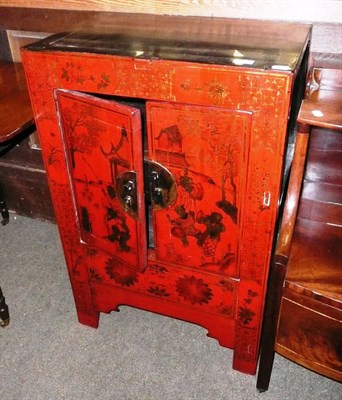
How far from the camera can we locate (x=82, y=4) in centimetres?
172

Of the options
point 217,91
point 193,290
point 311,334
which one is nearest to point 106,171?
point 217,91

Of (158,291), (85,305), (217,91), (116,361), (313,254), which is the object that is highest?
(217,91)

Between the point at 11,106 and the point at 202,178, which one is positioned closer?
the point at 202,178

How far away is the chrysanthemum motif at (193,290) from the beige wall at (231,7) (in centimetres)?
101

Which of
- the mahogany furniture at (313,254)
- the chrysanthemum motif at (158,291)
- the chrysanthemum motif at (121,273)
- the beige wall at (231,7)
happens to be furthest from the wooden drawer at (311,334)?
the beige wall at (231,7)

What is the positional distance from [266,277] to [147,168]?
511mm

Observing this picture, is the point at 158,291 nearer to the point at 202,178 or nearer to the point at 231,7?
the point at 202,178

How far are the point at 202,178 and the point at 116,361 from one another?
0.93 metres

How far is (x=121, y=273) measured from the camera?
5.06ft

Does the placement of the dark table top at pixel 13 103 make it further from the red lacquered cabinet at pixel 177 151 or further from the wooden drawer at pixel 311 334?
the wooden drawer at pixel 311 334

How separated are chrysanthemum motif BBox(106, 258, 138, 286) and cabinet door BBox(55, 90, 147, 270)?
103mm

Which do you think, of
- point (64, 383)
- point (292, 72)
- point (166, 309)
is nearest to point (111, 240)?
point (166, 309)

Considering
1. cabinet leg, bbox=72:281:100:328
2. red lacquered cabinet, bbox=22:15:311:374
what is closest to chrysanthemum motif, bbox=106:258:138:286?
red lacquered cabinet, bbox=22:15:311:374

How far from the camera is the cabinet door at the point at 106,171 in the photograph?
1.10m
